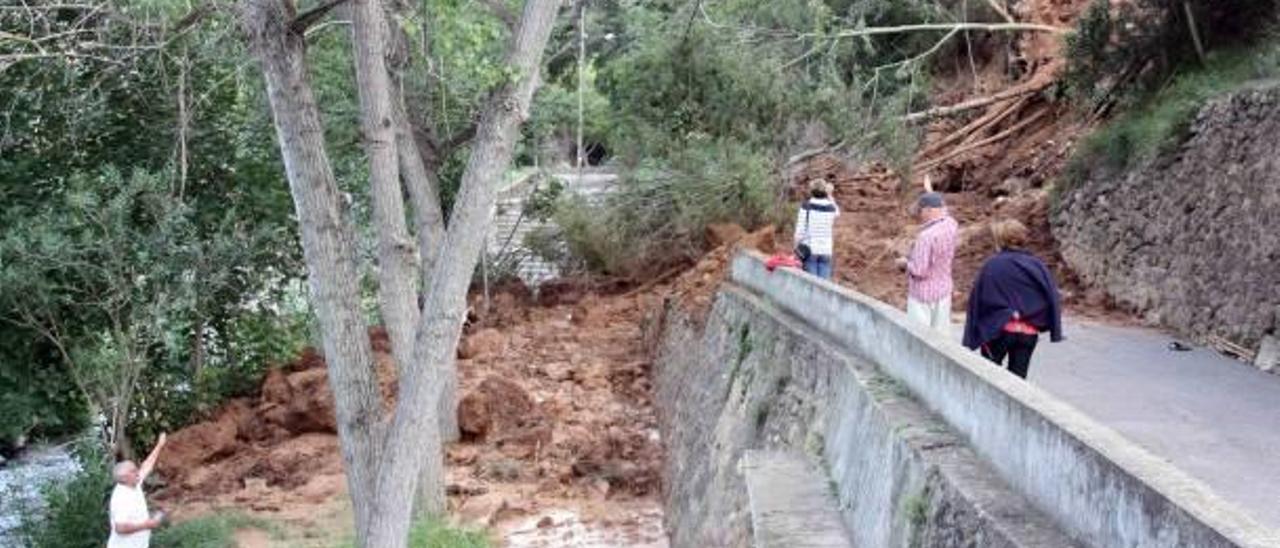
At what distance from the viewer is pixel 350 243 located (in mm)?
10672

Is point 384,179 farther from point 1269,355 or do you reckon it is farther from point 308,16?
point 1269,355

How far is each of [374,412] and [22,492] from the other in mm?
8198

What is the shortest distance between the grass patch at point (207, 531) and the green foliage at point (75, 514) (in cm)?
83

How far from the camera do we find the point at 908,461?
650cm

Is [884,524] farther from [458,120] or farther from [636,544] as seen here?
[458,120]

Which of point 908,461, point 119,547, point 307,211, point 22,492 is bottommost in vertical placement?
point 22,492

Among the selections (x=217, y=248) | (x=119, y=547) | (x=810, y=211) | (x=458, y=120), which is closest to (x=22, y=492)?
(x=217, y=248)

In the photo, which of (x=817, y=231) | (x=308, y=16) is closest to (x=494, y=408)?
(x=817, y=231)

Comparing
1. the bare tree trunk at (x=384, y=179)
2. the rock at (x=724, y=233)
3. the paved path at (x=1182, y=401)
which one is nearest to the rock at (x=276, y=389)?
the bare tree trunk at (x=384, y=179)

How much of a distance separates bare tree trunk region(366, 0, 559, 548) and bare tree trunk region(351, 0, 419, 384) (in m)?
1.20

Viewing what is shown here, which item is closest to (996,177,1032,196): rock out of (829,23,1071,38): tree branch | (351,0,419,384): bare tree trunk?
(829,23,1071,38): tree branch

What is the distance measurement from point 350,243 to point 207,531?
4.83 meters

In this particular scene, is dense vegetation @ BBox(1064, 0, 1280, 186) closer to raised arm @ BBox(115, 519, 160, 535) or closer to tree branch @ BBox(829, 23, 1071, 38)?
tree branch @ BBox(829, 23, 1071, 38)

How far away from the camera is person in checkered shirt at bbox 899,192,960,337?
9.88 metres
